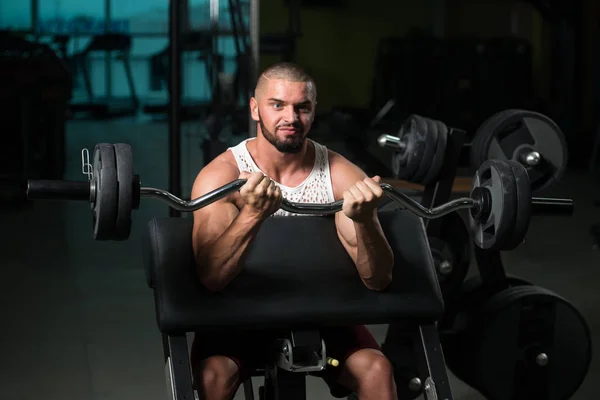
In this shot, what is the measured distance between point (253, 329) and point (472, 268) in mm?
2733

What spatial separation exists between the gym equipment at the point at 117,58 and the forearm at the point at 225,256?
114 inches

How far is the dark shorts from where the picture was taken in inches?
74.4

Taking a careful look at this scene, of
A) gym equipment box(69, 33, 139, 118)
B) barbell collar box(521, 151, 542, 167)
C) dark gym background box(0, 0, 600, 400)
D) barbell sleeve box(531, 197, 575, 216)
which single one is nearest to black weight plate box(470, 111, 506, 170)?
barbell collar box(521, 151, 542, 167)

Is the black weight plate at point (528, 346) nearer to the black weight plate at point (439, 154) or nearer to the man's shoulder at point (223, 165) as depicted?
the black weight plate at point (439, 154)

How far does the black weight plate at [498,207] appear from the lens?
5.75 feet

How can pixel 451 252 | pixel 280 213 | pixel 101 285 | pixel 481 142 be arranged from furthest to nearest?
pixel 101 285, pixel 451 252, pixel 481 142, pixel 280 213

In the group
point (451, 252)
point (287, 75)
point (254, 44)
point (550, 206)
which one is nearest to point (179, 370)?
point (287, 75)

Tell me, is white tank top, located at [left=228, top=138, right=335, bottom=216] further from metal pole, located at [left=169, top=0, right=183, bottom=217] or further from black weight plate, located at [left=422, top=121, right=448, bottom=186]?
metal pole, located at [left=169, top=0, right=183, bottom=217]

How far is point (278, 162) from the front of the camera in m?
1.96

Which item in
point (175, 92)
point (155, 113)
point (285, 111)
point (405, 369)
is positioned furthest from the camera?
point (155, 113)

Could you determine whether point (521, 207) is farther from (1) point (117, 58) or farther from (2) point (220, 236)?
(1) point (117, 58)

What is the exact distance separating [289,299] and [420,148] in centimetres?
81

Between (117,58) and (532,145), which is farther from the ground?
(117,58)

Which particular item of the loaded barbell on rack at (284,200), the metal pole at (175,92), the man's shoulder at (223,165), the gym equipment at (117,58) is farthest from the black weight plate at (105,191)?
the gym equipment at (117,58)
